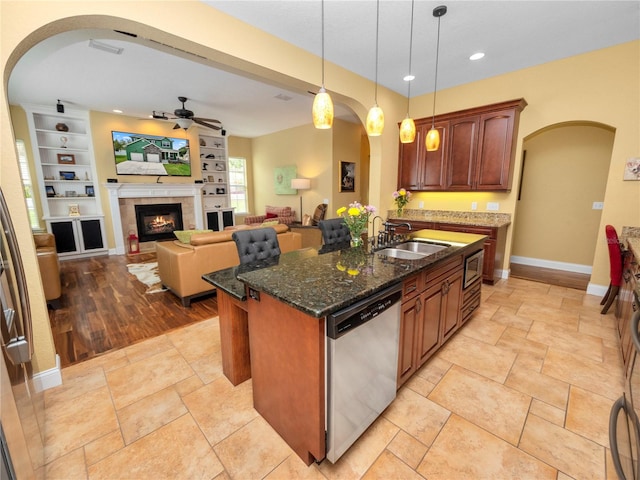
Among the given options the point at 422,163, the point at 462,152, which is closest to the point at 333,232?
the point at 422,163

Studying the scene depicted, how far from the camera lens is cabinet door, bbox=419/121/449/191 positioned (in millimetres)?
4309

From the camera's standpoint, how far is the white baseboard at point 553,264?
178 inches

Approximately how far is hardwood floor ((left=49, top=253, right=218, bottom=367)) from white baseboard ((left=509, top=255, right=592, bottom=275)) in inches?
207

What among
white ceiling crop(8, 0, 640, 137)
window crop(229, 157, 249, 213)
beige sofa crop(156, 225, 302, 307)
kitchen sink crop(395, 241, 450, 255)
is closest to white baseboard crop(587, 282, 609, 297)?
kitchen sink crop(395, 241, 450, 255)

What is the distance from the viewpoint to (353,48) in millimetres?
3152

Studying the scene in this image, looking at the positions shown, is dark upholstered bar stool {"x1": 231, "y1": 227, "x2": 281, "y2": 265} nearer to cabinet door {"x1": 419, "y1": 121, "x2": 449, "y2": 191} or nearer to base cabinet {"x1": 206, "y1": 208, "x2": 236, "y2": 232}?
cabinet door {"x1": 419, "y1": 121, "x2": 449, "y2": 191}

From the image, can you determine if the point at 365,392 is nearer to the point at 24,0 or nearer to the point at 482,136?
the point at 24,0

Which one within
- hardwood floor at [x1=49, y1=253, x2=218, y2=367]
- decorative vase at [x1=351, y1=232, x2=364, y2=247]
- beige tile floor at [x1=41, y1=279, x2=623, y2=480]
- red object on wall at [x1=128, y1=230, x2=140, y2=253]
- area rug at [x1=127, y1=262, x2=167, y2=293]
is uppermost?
decorative vase at [x1=351, y1=232, x2=364, y2=247]

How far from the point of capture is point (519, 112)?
382 cm

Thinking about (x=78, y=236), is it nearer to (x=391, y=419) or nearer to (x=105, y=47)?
(x=105, y=47)

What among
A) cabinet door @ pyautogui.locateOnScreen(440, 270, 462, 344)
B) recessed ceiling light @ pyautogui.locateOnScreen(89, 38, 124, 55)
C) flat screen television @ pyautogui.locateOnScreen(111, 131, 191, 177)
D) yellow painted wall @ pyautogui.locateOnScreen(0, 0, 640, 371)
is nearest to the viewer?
yellow painted wall @ pyautogui.locateOnScreen(0, 0, 640, 371)

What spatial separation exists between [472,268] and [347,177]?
4.76 metres

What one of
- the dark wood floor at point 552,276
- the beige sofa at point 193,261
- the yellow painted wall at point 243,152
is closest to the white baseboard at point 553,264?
the dark wood floor at point 552,276

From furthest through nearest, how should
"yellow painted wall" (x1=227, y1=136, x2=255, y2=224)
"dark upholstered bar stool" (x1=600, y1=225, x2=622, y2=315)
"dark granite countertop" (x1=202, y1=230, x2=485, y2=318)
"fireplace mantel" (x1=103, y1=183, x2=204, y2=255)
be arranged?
"yellow painted wall" (x1=227, y1=136, x2=255, y2=224)
"fireplace mantel" (x1=103, y1=183, x2=204, y2=255)
"dark upholstered bar stool" (x1=600, y1=225, x2=622, y2=315)
"dark granite countertop" (x1=202, y1=230, x2=485, y2=318)
